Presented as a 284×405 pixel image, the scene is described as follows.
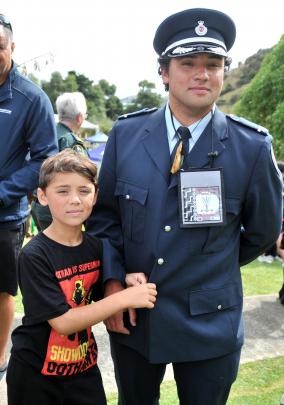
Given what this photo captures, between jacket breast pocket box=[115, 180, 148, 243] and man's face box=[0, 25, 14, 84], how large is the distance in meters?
1.26

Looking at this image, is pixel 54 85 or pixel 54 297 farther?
pixel 54 85

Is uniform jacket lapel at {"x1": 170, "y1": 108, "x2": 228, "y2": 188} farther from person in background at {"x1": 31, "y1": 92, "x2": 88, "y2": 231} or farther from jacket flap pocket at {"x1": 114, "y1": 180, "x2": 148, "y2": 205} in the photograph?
person in background at {"x1": 31, "y1": 92, "x2": 88, "y2": 231}

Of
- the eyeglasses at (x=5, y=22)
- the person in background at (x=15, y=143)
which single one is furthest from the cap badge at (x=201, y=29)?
the eyeglasses at (x=5, y=22)

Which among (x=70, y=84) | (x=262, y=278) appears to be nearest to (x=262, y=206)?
(x=262, y=278)

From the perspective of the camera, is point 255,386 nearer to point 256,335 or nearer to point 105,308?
point 256,335

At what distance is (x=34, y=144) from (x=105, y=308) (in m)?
1.34

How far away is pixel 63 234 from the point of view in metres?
1.76

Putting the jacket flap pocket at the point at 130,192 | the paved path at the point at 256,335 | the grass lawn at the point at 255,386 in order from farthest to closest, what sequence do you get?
the paved path at the point at 256,335 → the grass lawn at the point at 255,386 → the jacket flap pocket at the point at 130,192

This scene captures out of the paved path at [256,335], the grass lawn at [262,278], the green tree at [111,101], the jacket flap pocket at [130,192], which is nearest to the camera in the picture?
the jacket flap pocket at [130,192]

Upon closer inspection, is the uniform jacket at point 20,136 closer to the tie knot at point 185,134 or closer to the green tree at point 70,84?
the tie knot at point 185,134

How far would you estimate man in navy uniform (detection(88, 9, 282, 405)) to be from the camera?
64.0 inches

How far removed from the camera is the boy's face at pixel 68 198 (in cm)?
173

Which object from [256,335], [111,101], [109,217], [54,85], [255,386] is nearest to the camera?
[109,217]

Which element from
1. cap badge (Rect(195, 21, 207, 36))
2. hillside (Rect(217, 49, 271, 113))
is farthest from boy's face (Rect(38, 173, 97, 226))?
hillside (Rect(217, 49, 271, 113))
